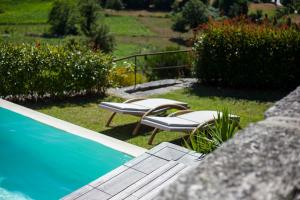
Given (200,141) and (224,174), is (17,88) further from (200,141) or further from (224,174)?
(224,174)

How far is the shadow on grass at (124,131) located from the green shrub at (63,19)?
63.7 metres

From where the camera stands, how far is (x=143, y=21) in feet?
283

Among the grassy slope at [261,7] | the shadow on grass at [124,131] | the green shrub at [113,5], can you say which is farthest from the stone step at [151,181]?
the green shrub at [113,5]

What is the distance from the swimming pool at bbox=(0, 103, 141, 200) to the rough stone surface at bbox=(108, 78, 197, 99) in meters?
3.17

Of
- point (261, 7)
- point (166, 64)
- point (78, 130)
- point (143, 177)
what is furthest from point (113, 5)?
point (143, 177)

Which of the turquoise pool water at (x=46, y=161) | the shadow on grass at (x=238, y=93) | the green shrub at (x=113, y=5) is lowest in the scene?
the turquoise pool water at (x=46, y=161)

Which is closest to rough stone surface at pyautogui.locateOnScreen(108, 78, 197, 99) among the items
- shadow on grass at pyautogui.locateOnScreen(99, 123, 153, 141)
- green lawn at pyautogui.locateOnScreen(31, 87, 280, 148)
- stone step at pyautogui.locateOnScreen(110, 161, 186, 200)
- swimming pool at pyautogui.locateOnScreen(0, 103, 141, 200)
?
green lawn at pyautogui.locateOnScreen(31, 87, 280, 148)

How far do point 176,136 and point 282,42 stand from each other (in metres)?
5.19

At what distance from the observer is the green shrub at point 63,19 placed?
70875 mm

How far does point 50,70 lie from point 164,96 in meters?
3.03

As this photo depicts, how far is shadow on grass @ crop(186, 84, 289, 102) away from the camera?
39.1 ft

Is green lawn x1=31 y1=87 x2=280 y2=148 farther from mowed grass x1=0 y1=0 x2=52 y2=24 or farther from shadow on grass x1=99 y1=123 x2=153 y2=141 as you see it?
mowed grass x1=0 y1=0 x2=52 y2=24

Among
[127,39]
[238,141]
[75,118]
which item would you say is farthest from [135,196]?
[127,39]

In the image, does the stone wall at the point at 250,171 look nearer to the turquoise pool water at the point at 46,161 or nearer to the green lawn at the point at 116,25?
the turquoise pool water at the point at 46,161
